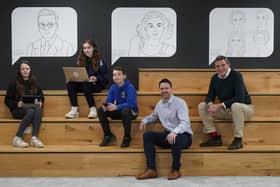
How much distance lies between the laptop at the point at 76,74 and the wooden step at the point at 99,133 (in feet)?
1.79

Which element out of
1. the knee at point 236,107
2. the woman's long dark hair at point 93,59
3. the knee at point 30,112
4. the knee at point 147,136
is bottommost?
the knee at point 147,136

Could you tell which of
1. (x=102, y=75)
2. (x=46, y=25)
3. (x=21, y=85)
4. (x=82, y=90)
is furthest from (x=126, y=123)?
(x=46, y=25)

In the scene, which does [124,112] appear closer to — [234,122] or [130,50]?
[234,122]

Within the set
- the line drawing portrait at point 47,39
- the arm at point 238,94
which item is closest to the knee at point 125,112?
the arm at point 238,94

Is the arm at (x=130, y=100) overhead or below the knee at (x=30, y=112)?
overhead

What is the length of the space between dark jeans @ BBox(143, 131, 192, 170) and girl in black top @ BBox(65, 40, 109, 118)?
0.83m

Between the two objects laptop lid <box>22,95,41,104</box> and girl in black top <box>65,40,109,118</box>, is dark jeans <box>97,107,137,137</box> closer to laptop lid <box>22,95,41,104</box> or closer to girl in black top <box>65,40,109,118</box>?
girl in black top <box>65,40,109,118</box>

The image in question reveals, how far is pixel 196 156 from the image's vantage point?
12.5 feet

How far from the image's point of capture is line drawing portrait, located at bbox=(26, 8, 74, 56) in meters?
5.22

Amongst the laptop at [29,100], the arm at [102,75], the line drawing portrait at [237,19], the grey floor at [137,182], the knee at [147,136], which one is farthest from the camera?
the line drawing portrait at [237,19]

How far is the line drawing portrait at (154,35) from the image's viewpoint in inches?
205

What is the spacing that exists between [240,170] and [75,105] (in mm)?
1880

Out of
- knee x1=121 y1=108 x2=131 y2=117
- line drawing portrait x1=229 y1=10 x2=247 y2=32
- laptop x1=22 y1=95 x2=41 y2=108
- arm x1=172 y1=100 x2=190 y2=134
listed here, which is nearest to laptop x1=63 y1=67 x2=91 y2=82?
laptop x1=22 y1=95 x2=41 y2=108

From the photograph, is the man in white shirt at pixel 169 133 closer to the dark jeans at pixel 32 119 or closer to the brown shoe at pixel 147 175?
the brown shoe at pixel 147 175
